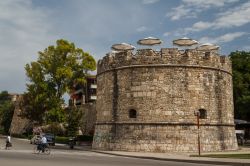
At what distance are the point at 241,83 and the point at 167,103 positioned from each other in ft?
75.6

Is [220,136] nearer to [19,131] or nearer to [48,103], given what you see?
[48,103]

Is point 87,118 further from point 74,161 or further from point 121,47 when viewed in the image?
point 74,161

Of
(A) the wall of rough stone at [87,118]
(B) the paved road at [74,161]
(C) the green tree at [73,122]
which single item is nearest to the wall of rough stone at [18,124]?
(A) the wall of rough stone at [87,118]

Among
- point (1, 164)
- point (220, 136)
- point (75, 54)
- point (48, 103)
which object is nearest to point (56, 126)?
point (48, 103)

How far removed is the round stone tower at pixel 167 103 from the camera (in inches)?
981

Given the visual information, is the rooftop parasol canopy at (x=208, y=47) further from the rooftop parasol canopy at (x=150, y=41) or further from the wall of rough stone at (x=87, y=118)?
the wall of rough stone at (x=87, y=118)

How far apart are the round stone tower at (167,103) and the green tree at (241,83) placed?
622 inches

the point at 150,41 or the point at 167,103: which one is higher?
the point at 150,41

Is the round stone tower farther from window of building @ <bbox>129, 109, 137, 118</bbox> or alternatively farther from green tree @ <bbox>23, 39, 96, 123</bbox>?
green tree @ <bbox>23, 39, 96, 123</bbox>

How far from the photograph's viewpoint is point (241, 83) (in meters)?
45.3

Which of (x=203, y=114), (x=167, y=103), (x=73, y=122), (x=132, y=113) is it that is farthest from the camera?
(x=73, y=122)

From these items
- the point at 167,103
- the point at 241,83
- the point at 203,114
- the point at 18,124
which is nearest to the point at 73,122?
the point at 167,103

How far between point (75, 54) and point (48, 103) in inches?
252

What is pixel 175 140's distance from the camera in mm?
24688
